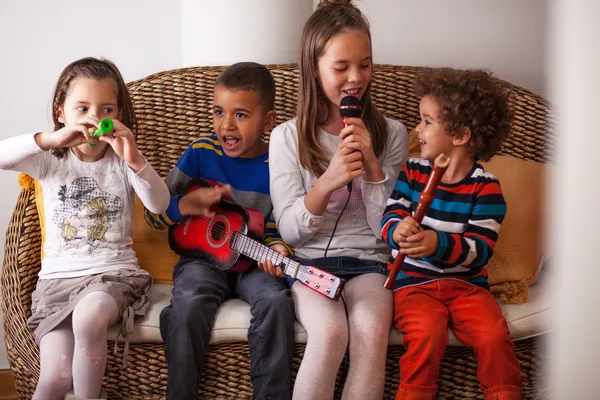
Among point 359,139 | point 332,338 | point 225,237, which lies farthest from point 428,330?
point 225,237

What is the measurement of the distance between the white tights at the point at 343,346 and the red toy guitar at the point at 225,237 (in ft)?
0.56

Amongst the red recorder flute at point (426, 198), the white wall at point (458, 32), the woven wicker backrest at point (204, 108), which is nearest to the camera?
the red recorder flute at point (426, 198)

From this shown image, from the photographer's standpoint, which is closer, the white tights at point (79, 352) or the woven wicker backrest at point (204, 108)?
the white tights at point (79, 352)

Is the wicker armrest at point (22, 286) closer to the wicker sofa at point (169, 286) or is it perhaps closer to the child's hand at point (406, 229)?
the wicker sofa at point (169, 286)

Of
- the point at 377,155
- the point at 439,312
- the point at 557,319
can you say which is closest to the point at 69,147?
the point at 377,155

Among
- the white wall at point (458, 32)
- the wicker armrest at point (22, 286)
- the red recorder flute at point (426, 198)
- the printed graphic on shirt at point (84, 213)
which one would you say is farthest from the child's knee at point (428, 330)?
the white wall at point (458, 32)

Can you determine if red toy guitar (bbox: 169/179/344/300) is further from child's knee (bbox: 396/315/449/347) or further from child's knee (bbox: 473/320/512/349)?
child's knee (bbox: 473/320/512/349)

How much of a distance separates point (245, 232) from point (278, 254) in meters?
0.13

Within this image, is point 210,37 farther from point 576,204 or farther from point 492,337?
point 576,204

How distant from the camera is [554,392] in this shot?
0.53m

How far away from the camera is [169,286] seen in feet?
6.02

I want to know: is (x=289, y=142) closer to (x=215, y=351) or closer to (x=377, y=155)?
(x=377, y=155)

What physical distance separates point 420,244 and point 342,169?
237 mm

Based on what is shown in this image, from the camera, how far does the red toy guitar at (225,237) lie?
1.67 meters
